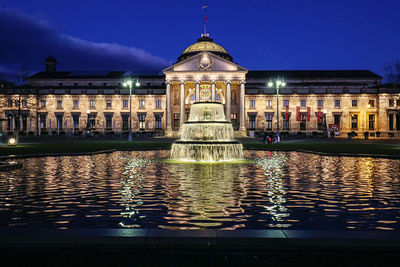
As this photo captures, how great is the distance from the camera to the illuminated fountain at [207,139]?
72.7 feet

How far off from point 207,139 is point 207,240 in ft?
62.8

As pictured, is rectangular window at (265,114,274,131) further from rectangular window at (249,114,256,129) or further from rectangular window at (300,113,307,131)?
rectangular window at (300,113,307,131)

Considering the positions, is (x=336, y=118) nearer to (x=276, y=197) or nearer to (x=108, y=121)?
(x=108, y=121)

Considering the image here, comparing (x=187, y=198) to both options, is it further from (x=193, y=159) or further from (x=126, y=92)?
(x=126, y=92)

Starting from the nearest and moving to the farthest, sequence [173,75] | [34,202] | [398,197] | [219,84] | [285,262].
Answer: [285,262]
[34,202]
[398,197]
[173,75]
[219,84]

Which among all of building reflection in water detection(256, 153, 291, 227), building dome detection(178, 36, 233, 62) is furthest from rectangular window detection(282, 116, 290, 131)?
building reflection in water detection(256, 153, 291, 227)

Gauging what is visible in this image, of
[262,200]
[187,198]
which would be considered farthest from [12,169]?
[262,200]

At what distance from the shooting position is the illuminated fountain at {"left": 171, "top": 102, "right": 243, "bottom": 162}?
2217 centimetres

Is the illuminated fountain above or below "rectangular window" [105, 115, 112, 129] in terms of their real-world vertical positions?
below

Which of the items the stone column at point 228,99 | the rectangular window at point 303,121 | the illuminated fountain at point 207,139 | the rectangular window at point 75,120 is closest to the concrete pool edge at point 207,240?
the illuminated fountain at point 207,139

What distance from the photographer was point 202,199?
984 centimetres

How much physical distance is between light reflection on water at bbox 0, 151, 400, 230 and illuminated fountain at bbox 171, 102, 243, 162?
19.3 feet

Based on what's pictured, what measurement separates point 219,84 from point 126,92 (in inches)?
815

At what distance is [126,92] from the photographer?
84625 millimetres
